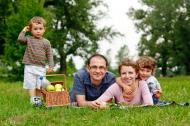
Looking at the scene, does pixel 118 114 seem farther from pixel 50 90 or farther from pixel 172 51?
pixel 172 51

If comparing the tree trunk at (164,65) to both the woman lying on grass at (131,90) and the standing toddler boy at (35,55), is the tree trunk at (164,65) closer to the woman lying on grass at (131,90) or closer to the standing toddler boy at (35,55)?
the standing toddler boy at (35,55)

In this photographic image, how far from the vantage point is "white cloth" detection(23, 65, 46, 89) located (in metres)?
11.3

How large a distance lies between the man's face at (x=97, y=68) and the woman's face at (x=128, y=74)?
0.35m

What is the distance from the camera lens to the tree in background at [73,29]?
46.2 m

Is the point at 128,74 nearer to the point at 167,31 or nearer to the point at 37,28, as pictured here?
the point at 37,28

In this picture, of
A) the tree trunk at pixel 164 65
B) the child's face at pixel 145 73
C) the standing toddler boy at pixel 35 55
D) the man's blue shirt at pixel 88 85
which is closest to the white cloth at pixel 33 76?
the standing toddler boy at pixel 35 55

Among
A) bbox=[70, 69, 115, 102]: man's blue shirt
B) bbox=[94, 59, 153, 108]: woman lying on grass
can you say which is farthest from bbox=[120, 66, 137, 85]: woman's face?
bbox=[70, 69, 115, 102]: man's blue shirt

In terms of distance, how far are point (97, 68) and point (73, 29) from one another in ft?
125

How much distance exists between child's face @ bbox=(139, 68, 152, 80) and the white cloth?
2.50 meters

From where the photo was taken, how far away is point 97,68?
8.91 meters

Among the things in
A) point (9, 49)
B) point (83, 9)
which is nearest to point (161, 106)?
point (9, 49)

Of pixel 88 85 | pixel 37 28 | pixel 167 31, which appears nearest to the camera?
pixel 88 85

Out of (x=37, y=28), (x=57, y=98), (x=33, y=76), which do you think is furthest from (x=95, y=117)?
(x=37, y=28)

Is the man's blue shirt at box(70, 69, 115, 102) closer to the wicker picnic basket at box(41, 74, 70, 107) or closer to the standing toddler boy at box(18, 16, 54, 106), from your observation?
the wicker picnic basket at box(41, 74, 70, 107)
